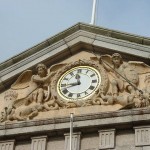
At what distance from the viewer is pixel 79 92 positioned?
20.8m

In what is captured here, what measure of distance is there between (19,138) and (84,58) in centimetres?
301

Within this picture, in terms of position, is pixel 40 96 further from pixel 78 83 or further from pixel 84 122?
pixel 84 122

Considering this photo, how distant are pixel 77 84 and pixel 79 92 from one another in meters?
0.29

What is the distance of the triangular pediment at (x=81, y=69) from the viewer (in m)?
20.4

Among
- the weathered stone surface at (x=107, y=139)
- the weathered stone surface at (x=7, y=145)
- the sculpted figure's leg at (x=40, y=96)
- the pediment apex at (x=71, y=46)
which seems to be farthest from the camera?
the pediment apex at (x=71, y=46)

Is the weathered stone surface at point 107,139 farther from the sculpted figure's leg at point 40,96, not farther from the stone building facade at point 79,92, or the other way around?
the sculpted figure's leg at point 40,96

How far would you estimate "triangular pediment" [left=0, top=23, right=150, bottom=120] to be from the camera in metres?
20.4

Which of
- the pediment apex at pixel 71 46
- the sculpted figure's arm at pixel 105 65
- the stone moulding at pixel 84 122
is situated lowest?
the stone moulding at pixel 84 122

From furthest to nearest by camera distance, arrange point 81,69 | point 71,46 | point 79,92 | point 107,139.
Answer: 1. point 71,46
2. point 81,69
3. point 79,92
4. point 107,139

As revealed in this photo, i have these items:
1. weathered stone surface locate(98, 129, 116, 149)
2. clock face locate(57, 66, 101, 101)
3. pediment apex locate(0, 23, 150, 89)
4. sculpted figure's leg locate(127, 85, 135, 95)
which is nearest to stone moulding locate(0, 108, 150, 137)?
weathered stone surface locate(98, 129, 116, 149)

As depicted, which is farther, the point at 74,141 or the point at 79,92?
the point at 79,92

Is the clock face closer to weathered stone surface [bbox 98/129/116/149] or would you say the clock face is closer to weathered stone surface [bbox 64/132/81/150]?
weathered stone surface [bbox 64/132/81/150]

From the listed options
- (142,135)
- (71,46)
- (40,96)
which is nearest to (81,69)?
(71,46)

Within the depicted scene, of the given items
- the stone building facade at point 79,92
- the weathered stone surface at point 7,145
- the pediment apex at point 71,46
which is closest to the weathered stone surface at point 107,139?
the stone building facade at point 79,92
